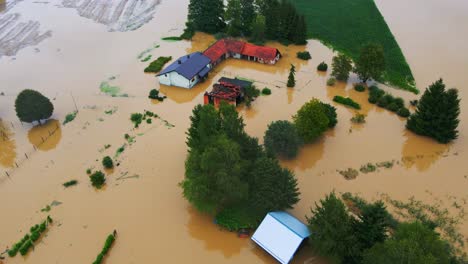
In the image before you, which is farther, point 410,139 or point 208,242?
point 410,139

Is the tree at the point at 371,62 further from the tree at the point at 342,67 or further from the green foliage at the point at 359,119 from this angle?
the green foliage at the point at 359,119

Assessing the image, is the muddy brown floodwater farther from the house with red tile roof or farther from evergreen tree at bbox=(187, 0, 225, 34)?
evergreen tree at bbox=(187, 0, 225, 34)

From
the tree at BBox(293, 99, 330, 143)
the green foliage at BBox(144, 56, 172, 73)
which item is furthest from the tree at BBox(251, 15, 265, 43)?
the tree at BBox(293, 99, 330, 143)

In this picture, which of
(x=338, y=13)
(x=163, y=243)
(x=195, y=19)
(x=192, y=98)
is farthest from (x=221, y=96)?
(x=338, y=13)

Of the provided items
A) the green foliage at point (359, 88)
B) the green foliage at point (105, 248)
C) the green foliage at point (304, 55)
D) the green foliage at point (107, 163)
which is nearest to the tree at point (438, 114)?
the green foliage at point (359, 88)

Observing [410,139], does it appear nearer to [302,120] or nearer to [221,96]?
[302,120]
